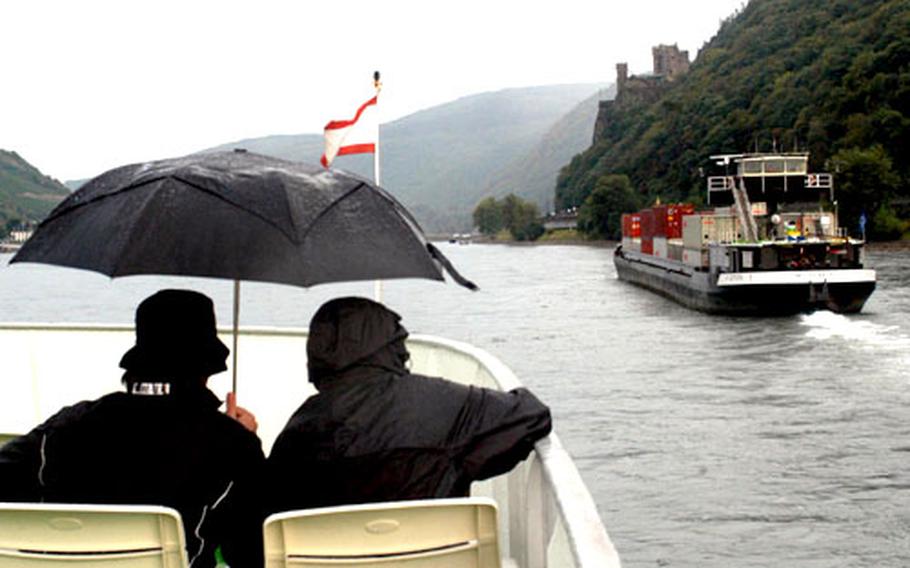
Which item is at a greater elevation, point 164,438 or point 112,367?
point 164,438

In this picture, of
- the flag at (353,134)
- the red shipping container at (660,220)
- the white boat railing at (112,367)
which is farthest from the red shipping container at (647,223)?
the white boat railing at (112,367)

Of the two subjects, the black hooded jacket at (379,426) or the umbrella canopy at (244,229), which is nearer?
the black hooded jacket at (379,426)

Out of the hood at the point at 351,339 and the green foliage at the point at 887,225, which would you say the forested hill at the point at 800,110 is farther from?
the hood at the point at 351,339

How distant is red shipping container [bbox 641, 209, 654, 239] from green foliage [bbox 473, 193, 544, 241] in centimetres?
11126

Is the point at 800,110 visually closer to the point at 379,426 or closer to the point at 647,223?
Answer: the point at 647,223

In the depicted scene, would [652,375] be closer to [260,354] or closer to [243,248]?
[260,354]

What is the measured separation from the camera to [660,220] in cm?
5738

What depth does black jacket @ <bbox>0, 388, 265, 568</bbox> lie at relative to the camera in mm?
3055

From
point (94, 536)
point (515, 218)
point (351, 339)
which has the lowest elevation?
point (515, 218)

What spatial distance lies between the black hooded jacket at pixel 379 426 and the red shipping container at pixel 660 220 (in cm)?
5390

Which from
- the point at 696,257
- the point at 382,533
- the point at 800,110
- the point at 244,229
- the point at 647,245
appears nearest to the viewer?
the point at 382,533

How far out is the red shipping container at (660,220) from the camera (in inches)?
2226

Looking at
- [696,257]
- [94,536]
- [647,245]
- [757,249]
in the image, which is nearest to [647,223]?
[647,245]

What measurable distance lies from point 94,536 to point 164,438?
34 centimetres
